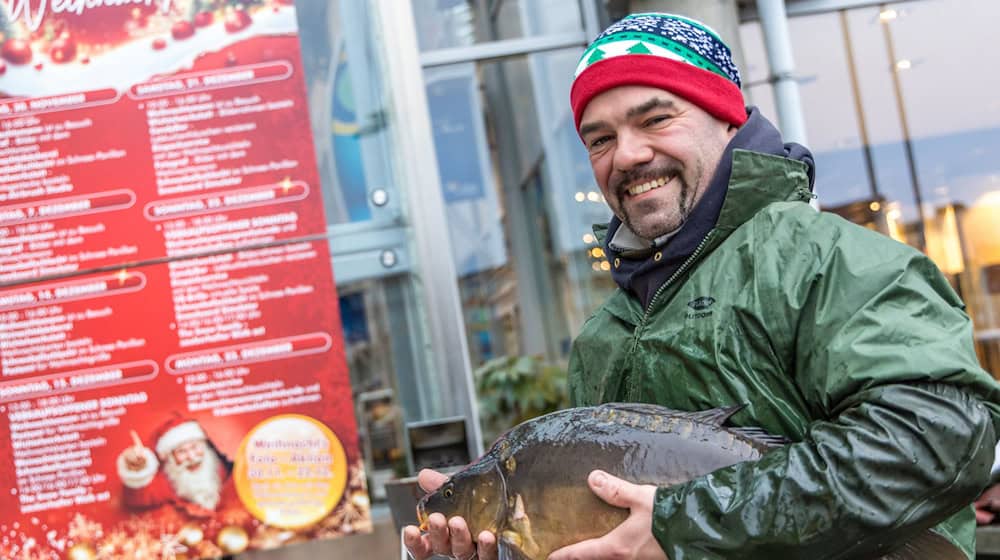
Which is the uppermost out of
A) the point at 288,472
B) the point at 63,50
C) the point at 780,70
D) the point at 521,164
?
the point at 63,50

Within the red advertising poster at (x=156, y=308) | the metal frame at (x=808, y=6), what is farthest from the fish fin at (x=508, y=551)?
the metal frame at (x=808, y=6)

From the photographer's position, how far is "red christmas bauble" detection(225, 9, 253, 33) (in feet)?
15.3

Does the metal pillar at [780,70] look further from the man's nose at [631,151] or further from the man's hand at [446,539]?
the man's hand at [446,539]

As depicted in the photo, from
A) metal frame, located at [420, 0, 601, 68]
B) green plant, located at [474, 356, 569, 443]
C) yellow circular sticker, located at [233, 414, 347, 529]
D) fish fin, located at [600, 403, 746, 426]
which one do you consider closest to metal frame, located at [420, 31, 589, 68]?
metal frame, located at [420, 0, 601, 68]

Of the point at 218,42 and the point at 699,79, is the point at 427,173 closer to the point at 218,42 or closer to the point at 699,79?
the point at 218,42

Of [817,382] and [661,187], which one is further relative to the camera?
[661,187]

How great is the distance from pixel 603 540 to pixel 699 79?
0.91m

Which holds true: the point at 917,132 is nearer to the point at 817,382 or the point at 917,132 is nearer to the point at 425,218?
the point at 425,218

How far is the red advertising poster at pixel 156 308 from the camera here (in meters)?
4.45

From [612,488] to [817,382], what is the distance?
1.19ft

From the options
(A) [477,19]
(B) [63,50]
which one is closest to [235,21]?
(B) [63,50]

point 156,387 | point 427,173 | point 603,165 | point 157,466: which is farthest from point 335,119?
point 603,165

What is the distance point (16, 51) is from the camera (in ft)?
15.1

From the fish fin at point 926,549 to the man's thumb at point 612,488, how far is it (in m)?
0.41
